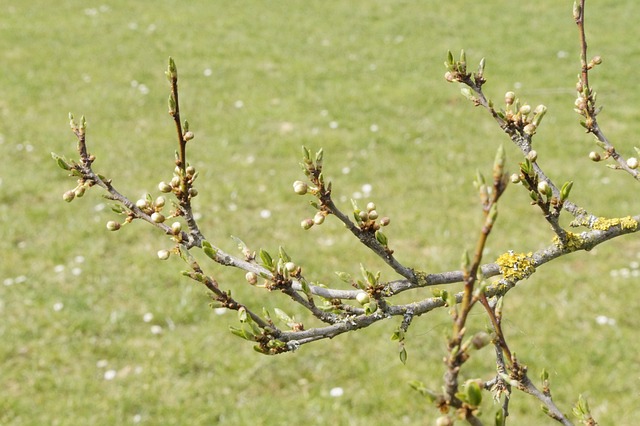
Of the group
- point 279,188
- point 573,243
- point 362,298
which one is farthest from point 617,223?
point 279,188

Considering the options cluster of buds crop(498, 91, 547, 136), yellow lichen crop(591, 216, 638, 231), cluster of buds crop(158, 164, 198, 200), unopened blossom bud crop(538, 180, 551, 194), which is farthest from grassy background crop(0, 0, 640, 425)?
cluster of buds crop(158, 164, 198, 200)

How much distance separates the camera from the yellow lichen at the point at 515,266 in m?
1.79

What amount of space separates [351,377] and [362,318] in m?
4.10

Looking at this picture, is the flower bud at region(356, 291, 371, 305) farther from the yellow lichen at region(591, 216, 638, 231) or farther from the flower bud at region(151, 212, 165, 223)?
the yellow lichen at region(591, 216, 638, 231)

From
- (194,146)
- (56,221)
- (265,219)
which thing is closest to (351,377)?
(265,219)

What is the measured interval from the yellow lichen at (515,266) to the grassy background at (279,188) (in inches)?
38.8

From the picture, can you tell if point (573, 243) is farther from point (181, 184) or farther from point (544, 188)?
point (181, 184)

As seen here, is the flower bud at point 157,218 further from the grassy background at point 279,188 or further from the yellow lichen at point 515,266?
the grassy background at point 279,188

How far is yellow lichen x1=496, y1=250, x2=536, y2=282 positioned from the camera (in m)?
A: 1.79

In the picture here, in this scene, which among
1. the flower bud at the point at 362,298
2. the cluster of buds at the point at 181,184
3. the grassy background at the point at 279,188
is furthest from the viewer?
the grassy background at the point at 279,188

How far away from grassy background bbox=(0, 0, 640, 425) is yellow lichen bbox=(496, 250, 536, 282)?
99cm

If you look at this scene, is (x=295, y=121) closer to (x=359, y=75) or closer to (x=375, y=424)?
(x=359, y=75)

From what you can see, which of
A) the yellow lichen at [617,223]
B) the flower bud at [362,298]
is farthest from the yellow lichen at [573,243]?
the flower bud at [362,298]

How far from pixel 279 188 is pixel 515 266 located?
6.60 meters
